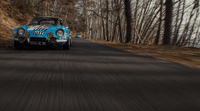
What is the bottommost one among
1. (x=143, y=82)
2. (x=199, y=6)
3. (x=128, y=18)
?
(x=143, y=82)

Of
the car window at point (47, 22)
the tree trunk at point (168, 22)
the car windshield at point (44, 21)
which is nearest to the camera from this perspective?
the car windshield at point (44, 21)

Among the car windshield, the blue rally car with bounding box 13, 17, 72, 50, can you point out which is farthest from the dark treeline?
the blue rally car with bounding box 13, 17, 72, 50

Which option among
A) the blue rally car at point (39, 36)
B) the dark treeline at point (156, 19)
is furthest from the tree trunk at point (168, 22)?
the blue rally car at point (39, 36)

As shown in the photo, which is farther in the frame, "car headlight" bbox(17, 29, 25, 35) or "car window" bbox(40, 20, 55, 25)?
"car window" bbox(40, 20, 55, 25)

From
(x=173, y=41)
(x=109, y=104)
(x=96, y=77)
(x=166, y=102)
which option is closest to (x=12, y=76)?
(x=96, y=77)

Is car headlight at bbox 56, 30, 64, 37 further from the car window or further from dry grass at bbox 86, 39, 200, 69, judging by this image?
dry grass at bbox 86, 39, 200, 69

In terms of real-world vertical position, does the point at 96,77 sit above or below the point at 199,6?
below

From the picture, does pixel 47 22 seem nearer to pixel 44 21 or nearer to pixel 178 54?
pixel 44 21

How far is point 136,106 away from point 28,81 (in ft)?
6.33

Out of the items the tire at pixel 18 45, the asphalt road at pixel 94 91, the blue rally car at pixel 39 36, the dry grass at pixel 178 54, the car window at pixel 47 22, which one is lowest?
the dry grass at pixel 178 54

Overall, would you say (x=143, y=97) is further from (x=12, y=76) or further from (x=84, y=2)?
(x=84, y=2)

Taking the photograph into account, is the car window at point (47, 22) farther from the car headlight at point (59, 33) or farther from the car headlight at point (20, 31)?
the car headlight at point (20, 31)

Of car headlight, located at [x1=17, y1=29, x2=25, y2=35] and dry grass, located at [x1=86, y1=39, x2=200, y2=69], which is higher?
car headlight, located at [x1=17, y1=29, x2=25, y2=35]

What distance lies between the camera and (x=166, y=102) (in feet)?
8.57
